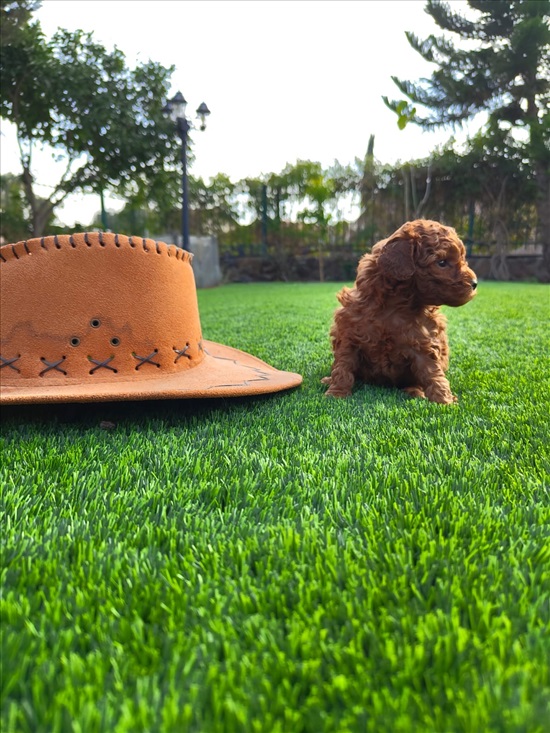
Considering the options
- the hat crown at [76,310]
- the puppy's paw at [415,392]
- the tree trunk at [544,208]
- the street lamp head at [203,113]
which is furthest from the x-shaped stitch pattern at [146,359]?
the tree trunk at [544,208]

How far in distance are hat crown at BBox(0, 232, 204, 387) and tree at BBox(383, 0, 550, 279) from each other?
14056mm

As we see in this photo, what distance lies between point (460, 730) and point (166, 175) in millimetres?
15793

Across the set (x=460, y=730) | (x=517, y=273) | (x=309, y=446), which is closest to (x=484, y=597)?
(x=460, y=730)

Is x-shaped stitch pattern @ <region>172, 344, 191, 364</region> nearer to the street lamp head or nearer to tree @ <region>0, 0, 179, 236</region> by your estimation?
the street lamp head

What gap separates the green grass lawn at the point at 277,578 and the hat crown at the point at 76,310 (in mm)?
226

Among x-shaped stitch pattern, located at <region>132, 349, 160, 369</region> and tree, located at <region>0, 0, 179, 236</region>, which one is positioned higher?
tree, located at <region>0, 0, 179, 236</region>

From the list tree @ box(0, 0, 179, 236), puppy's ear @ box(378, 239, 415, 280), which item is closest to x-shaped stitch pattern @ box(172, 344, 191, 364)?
puppy's ear @ box(378, 239, 415, 280)

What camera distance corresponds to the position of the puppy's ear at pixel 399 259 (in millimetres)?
2139

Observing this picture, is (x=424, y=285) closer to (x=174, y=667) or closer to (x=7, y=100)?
Answer: (x=174, y=667)

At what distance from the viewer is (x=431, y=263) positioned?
83.4 inches

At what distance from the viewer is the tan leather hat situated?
1823mm

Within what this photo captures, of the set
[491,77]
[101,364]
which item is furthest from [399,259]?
[491,77]

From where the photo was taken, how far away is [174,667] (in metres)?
0.73

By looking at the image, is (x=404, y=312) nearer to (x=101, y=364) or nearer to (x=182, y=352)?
(x=182, y=352)
